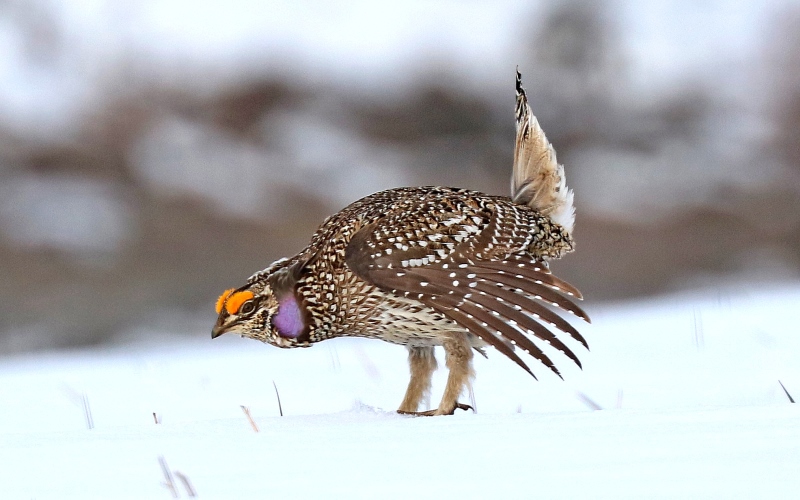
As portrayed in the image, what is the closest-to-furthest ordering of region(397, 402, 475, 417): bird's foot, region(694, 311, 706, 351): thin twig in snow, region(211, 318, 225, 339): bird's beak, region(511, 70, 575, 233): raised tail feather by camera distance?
region(397, 402, 475, 417): bird's foot
region(211, 318, 225, 339): bird's beak
region(511, 70, 575, 233): raised tail feather
region(694, 311, 706, 351): thin twig in snow

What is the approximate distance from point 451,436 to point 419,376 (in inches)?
75.6

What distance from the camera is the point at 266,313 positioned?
15.5 feet

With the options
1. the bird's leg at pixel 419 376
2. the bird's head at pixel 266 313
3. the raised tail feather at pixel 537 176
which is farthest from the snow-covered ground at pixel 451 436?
the raised tail feather at pixel 537 176

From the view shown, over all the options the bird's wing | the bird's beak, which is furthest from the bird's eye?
the bird's wing

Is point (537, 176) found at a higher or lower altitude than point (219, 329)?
higher

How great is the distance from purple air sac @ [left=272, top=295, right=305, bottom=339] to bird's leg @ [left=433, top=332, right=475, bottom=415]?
69 centimetres

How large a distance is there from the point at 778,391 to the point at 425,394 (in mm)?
1564

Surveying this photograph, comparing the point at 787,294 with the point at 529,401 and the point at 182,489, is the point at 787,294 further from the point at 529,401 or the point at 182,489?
the point at 182,489

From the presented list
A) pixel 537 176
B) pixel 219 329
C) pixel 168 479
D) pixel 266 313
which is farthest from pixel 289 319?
pixel 168 479

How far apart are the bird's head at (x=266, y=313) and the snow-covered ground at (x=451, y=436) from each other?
0.59 m

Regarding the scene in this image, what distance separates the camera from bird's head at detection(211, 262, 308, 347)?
4.72m

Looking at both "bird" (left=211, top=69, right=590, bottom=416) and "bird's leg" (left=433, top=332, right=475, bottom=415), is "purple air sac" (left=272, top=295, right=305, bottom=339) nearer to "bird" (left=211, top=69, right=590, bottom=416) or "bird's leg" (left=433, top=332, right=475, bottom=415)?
"bird" (left=211, top=69, right=590, bottom=416)

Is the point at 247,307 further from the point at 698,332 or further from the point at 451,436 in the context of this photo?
the point at 698,332

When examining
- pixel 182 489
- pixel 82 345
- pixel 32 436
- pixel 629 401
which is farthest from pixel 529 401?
pixel 82 345
